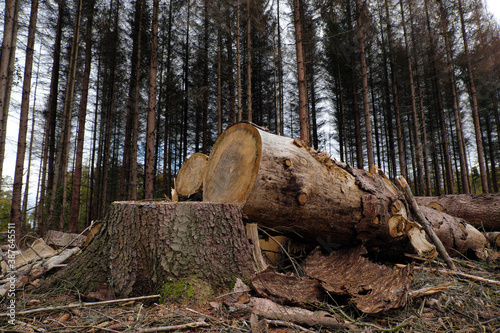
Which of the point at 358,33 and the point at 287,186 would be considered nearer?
the point at 287,186

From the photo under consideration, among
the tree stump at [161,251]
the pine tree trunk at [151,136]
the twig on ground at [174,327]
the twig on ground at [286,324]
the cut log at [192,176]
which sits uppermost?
the pine tree trunk at [151,136]

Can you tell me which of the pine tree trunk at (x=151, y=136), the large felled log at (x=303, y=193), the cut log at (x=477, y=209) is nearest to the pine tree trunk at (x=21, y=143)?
the pine tree trunk at (x=151, y=136)

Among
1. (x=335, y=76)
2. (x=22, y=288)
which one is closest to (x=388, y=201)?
(x=22, y=288)

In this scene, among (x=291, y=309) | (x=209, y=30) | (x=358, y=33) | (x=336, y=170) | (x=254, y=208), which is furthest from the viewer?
(x=209, y=30)

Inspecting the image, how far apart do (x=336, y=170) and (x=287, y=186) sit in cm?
82

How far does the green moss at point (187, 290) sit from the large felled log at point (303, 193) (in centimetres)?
76

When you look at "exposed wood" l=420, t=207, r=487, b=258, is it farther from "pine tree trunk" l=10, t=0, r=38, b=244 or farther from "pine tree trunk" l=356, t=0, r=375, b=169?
"pine tree trunk" l=10, t=0, r=38, b=244

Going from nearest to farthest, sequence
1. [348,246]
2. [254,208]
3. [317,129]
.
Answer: [254,208]
[348,246]
[317,129]

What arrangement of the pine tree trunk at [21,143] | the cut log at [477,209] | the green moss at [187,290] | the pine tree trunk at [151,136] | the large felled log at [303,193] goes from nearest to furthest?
the green moss at [187,290] → the large felled log at [303,193] → the cut log at [477,209] → the pine tree trunk at [21,143] → the pine tree trunk at [151,136]

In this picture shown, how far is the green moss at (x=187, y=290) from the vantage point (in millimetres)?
1943

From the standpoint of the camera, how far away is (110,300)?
194cm

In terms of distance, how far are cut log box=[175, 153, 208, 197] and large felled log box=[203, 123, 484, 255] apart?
1139 millimetres

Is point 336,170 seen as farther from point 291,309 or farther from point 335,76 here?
point 335,76

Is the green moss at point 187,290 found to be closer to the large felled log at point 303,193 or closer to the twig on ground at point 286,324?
the twig on ground at point 286,324
